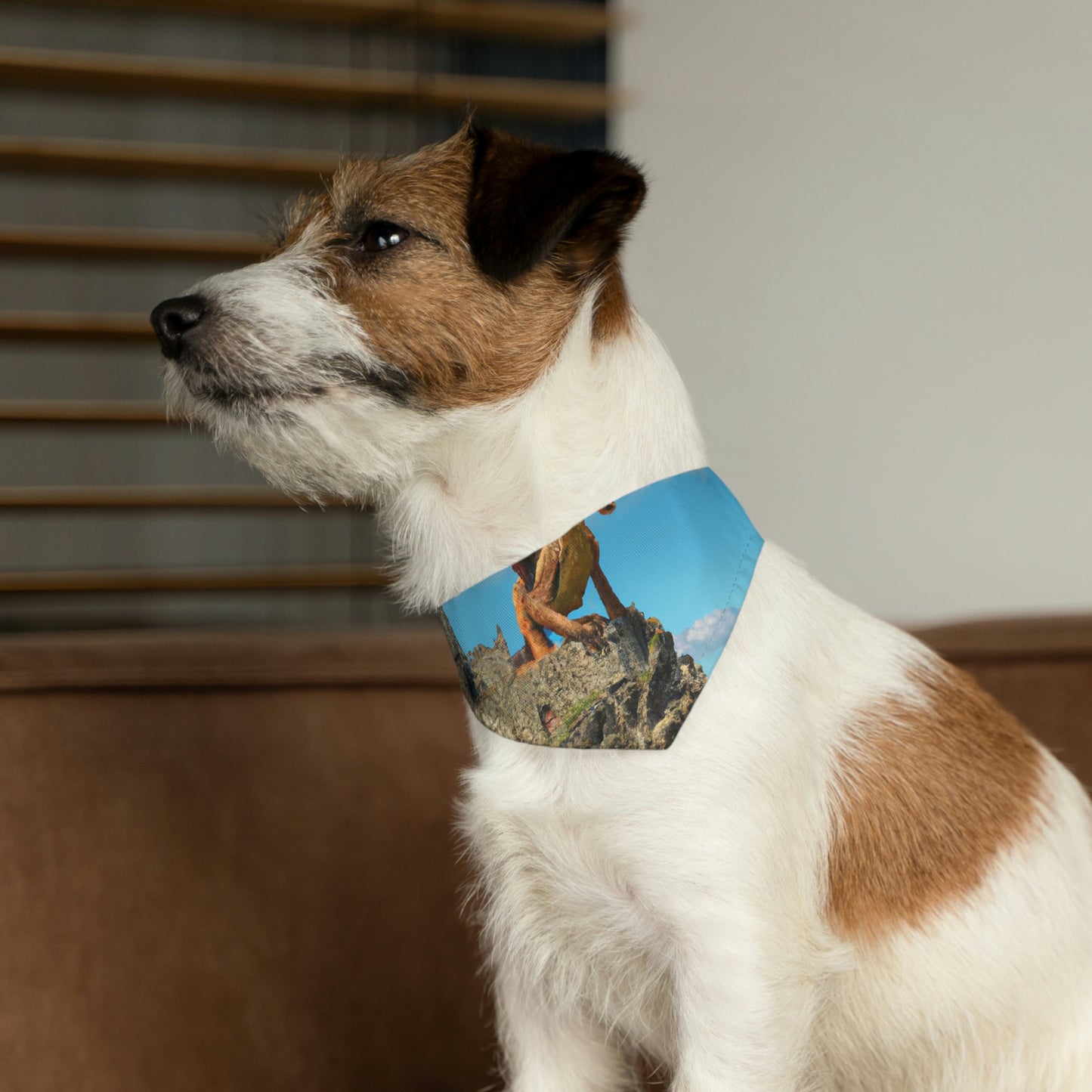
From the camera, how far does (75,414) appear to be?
11.5ft

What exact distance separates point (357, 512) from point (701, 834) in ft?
10.2

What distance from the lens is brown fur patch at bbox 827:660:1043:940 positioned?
3.29ft

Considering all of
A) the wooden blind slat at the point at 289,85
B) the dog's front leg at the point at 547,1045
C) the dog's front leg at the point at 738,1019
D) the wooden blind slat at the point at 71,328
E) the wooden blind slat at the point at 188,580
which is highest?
the wooden blind slat at the point at 289,85

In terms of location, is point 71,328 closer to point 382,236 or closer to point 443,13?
point 443,13

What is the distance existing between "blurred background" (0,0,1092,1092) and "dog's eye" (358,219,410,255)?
364 mm

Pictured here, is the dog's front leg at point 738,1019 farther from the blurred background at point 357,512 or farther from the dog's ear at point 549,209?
the blurred background at point 357,512

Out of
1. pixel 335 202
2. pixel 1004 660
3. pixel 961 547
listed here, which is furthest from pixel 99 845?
pixel 961 547

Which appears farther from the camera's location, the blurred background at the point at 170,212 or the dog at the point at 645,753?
the blurred background at the point at 170,212

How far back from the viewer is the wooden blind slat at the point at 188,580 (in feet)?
11.4

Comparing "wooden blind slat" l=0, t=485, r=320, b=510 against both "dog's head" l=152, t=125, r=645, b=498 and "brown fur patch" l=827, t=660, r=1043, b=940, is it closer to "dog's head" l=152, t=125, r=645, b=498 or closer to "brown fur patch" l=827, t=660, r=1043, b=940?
"dog's head" l=152, t=125, r=645, b=498

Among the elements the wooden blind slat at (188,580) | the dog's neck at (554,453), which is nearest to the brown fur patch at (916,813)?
the dog's neck at (554,453)

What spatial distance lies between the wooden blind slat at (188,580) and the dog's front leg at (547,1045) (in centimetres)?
225

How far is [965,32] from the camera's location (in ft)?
6.40

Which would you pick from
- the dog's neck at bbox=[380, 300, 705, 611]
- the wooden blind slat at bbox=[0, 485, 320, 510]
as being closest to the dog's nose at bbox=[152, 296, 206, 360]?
the dog's neck at bbox=[380, 300, 705, 611]
